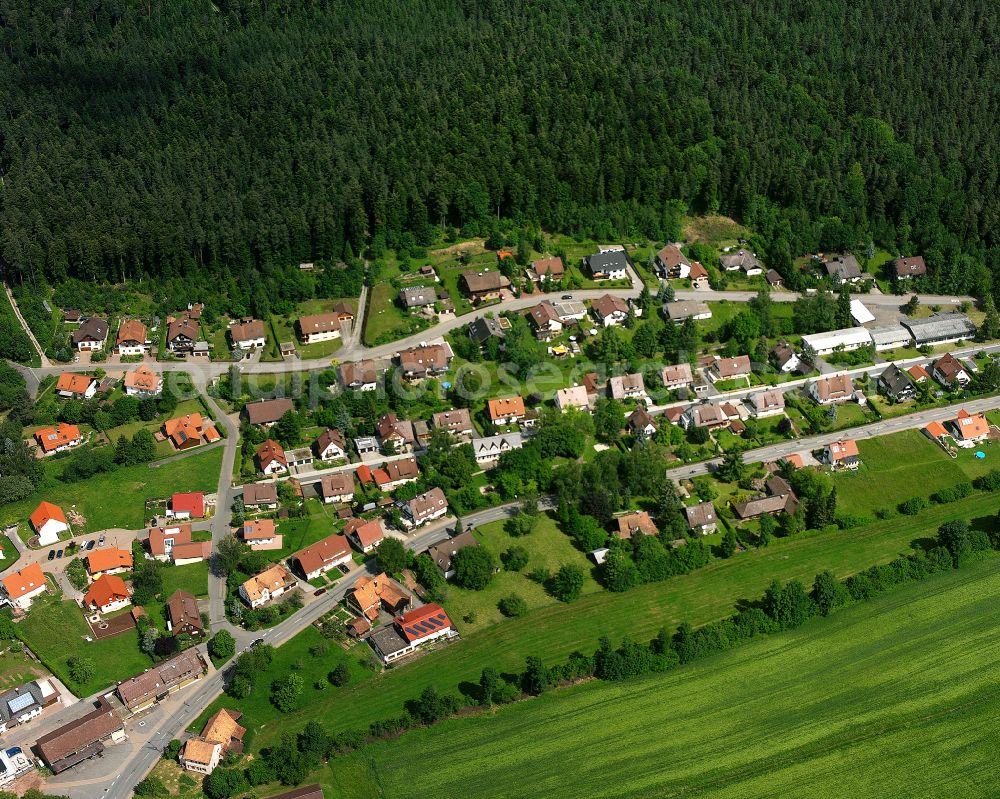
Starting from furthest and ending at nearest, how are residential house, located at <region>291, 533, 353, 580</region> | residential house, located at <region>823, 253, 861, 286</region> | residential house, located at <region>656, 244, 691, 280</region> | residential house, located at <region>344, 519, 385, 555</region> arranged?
residential house, located at <region>823, 253, 861, 286</region> < residential house, located at <region>656, 244, 691, 280</region> < residential house, located at <region>344, 519, 385, 555</region> < residential house, located at <region>291, 533, 353, 580</region>

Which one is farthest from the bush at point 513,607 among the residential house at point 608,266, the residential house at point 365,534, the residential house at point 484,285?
the residential house at point 608,266

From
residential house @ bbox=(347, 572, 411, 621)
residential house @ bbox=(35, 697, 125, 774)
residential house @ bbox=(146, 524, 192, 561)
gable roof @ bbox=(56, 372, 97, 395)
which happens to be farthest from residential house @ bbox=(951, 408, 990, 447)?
gable roof @ bbox=(56, 372, 97, 395)

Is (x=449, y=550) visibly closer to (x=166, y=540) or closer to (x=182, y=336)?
(x=166, y=540)

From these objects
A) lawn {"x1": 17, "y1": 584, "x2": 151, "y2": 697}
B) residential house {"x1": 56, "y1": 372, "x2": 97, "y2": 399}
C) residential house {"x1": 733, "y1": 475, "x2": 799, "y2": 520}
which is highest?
residential house {"x1": 56, "y1": 372, "x2": 97, "y2": 399}

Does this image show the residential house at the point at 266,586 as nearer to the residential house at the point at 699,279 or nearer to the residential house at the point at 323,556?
the residential house at the point at 323,556

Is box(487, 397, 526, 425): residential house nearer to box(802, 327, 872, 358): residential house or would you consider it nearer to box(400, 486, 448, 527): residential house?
box(400, 486, 448, 527): residential house

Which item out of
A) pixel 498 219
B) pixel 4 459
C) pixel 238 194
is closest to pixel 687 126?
pixel 498 219

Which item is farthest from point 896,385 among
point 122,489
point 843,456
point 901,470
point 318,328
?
point 122,489
